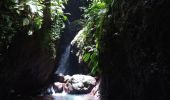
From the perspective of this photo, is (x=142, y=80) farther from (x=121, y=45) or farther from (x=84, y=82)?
(x=84, y=82)

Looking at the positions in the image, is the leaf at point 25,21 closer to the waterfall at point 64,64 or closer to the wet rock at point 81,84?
the wet rock at point 81,84

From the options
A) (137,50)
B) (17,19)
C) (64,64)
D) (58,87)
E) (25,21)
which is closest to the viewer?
(137,50)

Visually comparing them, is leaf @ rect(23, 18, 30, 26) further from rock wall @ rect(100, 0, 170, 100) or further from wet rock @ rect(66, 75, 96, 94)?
wet rock @ rect(66, 75, 96, 94)

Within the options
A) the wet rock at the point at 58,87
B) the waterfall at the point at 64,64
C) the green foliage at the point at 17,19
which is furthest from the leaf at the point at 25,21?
the waterfall at the point at 64,64

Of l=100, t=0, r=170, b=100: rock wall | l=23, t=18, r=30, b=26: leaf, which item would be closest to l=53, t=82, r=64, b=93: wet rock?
l=23, t=18, r=30, b=26: leaf

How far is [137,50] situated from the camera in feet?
19.8

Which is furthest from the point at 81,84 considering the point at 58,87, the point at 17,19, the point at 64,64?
the point at 17,19

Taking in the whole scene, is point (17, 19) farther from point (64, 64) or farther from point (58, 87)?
point (64, 64)

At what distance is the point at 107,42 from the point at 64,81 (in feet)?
29.4

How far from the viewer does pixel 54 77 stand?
16.5 m

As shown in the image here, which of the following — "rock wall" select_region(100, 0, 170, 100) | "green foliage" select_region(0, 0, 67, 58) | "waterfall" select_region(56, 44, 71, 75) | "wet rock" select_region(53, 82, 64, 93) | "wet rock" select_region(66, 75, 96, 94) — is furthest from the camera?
"waterfall" select_region(56, 44, 71, 75)

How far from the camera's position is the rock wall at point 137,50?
17.4 ft

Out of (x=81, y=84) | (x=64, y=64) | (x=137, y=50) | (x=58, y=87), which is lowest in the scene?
(x=58, y=87)

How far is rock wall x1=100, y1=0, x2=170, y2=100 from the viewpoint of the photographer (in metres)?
5.31
